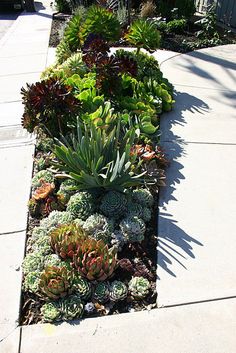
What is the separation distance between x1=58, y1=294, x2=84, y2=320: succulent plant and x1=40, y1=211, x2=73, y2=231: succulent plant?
68 cm

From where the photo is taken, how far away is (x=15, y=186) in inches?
139

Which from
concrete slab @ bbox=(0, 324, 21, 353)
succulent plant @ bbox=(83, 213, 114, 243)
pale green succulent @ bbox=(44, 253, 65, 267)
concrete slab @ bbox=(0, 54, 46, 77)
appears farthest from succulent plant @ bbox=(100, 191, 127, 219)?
concrete slab @ bbox=(0, 54, 46, 77)

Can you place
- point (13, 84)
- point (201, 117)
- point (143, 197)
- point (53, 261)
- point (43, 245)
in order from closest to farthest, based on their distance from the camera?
point (53, 261)
point (43, 245)
point (143, 197)
point (201, 117)
point (13, 84)

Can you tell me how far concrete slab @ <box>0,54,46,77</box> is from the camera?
6254mm

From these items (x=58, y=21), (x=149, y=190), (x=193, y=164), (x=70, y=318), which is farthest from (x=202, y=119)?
(x=58, y=21)

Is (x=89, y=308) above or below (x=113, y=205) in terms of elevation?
below

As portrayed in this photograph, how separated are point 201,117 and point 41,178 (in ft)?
7.75

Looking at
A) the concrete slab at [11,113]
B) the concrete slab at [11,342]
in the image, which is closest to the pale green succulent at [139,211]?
the concrete slab at [11,342]

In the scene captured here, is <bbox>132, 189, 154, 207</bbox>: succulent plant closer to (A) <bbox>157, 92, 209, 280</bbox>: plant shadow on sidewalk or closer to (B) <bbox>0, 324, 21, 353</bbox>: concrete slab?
(A) <bbox>157, 92, 209, 280</bbox>: plant shadow on sidewalk

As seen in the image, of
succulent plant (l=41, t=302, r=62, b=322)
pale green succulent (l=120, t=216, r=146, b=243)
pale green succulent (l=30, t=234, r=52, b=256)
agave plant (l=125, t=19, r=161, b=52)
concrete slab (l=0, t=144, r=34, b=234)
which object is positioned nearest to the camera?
succulent plant (l=41, t=302, r=62, b=322)

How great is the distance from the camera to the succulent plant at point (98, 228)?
2.81 metres

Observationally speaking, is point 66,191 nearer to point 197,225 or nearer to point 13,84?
point 197,225

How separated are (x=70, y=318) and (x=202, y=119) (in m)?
3.16

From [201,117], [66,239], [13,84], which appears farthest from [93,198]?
[13,84]
